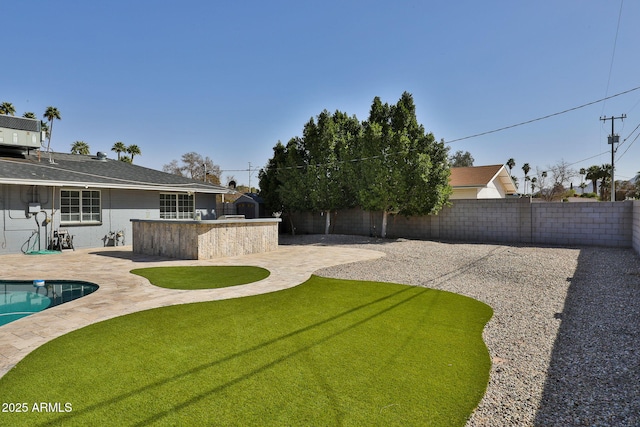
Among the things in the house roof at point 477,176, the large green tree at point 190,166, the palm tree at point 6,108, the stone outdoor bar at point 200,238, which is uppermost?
the palm tree at point 6,108

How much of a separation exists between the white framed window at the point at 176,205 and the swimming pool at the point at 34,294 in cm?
831

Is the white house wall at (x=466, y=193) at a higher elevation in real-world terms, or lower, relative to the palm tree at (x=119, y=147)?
lower

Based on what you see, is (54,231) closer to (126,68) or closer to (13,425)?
(126,68)

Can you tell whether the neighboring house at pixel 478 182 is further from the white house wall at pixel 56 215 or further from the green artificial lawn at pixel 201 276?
the white house wall at pixel 56 215

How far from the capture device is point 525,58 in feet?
40.2

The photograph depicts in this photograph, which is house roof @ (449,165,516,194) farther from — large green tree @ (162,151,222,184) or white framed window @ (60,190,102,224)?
large green tree @ (162,151,222,184)

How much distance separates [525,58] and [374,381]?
13.6m

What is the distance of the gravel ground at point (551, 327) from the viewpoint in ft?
8.75

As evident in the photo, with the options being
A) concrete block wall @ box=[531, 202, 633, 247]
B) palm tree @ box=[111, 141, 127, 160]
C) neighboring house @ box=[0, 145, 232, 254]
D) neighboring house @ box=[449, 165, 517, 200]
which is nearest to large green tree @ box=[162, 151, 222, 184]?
palm tree @ box=[111, 141, 127, 160]

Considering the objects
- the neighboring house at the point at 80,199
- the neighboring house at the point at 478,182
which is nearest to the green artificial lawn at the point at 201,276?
the neighboring house at the point at 80,199

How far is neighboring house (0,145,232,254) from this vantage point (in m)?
11.3

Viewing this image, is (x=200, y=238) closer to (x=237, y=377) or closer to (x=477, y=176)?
(x=237, y=377)

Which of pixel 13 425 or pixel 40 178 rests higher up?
pixel 40 178

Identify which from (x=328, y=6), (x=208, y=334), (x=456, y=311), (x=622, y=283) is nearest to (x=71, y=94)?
(x=328, y=6)
